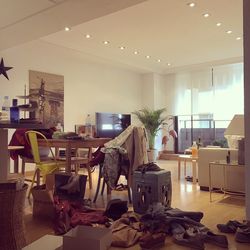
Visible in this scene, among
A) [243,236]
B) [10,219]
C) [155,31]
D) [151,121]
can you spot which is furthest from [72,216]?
[151,121]

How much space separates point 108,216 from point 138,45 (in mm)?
4586

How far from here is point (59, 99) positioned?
251 inches

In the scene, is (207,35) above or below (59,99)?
above

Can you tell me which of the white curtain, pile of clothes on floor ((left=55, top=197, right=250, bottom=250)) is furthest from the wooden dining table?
the white curtain

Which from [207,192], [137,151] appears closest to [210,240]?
[137,151]

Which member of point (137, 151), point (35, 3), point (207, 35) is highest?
point (207, 35)

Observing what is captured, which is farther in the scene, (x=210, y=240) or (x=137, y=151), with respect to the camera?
(x=137, y=151)

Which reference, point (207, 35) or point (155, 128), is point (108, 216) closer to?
point (207, 35)

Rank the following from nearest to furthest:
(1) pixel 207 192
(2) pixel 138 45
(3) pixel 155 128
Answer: (1) pixel 207 192 → (2) pixel 138 45 → (3) pixel 155 128

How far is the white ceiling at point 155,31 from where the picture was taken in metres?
4.15

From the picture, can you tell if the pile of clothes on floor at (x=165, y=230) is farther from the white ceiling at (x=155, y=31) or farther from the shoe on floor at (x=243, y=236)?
the white ceiling at (x=155, y=31)

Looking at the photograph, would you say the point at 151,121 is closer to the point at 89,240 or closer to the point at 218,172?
the point at 218,172

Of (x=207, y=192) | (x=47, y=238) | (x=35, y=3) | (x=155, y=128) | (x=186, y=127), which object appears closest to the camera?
(x=47, y=238)

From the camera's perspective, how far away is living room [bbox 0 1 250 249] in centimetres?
536
